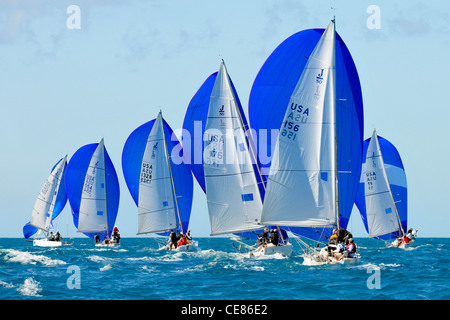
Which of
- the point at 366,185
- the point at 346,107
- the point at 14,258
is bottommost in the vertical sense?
the point at 14,258

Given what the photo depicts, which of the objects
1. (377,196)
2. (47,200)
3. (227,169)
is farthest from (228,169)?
(47,200)

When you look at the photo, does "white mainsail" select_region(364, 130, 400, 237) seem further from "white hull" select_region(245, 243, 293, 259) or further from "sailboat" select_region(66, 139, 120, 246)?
"sailboat" select_region(66, 139, 120, 246)

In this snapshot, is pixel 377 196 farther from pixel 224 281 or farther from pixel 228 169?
pixel 224 281

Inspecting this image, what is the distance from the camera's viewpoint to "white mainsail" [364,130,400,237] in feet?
147

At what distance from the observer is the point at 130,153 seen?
43.8m

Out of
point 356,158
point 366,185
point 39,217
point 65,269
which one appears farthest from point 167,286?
point 39,217

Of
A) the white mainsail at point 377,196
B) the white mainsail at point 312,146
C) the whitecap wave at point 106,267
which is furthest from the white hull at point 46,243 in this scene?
the white mainsail at point 312,146

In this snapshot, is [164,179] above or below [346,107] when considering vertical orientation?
below

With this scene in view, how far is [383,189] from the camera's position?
45.5m

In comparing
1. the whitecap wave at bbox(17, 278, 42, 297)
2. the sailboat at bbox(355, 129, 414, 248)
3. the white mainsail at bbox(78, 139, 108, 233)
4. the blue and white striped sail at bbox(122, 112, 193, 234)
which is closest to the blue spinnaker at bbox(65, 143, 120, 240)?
the white mainsail at bbox(78, 139, 108, 233)

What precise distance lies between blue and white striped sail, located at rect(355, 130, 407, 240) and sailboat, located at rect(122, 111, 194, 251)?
12829 mm
